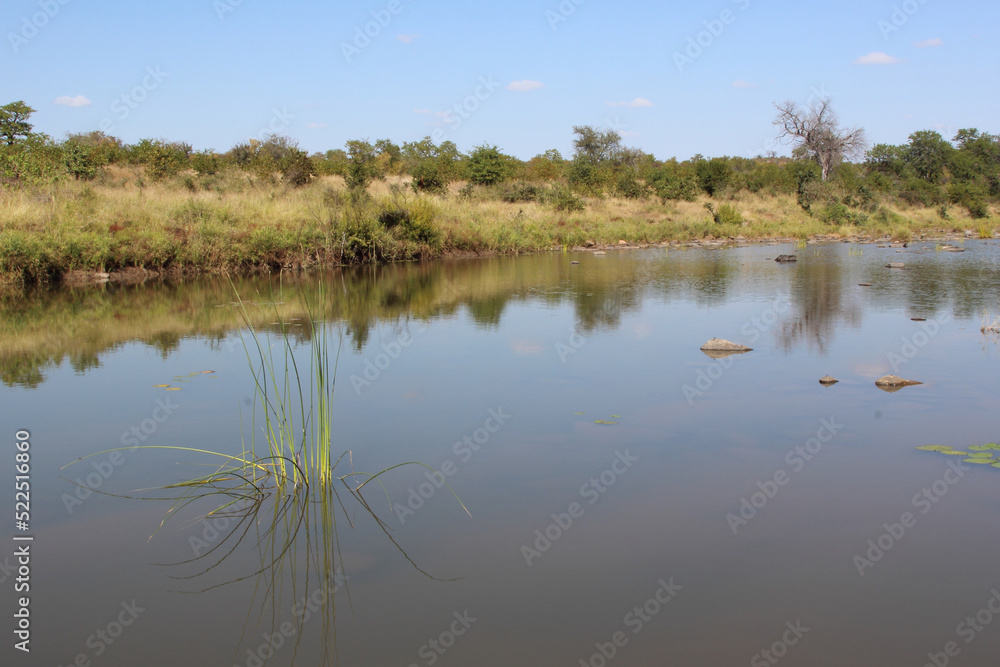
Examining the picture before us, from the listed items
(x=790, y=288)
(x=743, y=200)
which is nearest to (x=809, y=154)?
(x=743, y=200)

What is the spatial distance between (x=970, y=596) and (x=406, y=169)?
128 feet

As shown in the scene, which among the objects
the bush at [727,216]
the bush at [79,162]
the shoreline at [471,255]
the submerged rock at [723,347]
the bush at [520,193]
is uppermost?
the bush at [79,162]

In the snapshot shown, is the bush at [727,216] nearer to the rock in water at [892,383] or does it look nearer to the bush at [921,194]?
the bush at [921,194]

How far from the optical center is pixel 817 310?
10.9 metres

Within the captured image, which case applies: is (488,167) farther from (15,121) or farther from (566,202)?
(15,121)

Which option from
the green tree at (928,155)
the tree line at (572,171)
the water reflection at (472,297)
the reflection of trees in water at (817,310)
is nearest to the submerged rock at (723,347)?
the reflection of trees in water at (817,310)

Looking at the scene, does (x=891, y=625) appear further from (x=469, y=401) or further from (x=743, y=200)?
(x=743, y=200)

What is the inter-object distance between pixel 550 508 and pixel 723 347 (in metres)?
4.45

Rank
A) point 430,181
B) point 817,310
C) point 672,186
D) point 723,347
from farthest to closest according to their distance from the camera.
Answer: point 672,186 → point 430,181 → point 817,310 → point 723,347

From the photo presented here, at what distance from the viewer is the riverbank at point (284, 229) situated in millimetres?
15438

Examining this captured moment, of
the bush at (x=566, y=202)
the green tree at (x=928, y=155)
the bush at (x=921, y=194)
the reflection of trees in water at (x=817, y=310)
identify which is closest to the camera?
the reflection of trees in water at (x=817, y=310)

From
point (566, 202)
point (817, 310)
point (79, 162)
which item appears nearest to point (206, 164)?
point (79, 162)

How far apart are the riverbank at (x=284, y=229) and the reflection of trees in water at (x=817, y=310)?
6.70 metres

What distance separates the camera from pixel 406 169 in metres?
40.5
